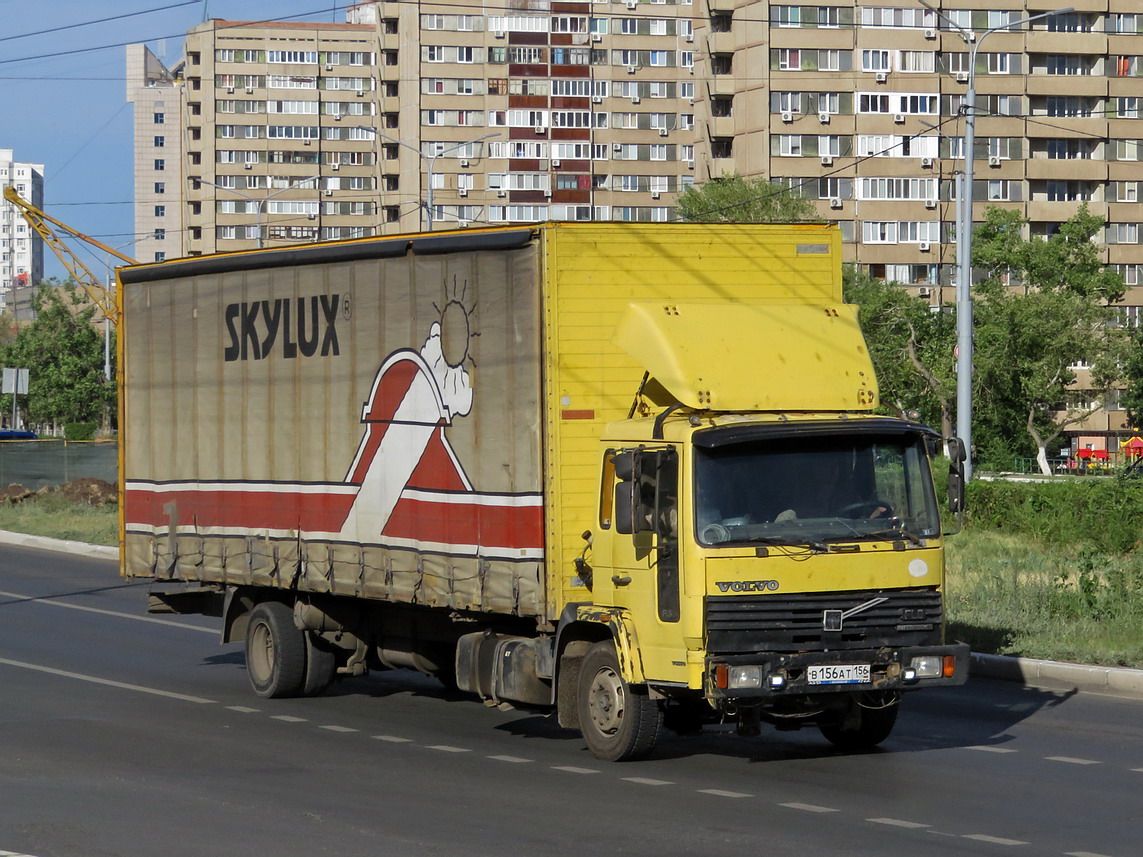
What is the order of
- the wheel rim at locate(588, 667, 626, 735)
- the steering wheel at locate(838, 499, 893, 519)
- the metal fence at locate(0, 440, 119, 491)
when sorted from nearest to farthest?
1. the steering wheel at locate(838, 499, 893, 519)
2. the wheel rim at locate(588, 667, 626, 735)
3. the metal fence at locate(0, 440, 119, 491)

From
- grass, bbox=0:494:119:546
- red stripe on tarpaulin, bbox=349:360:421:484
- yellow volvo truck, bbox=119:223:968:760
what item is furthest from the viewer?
grass, bbox=0:494:119:546

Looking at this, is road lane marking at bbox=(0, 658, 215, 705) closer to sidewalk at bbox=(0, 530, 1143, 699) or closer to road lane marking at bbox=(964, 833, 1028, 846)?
sidewalk at bbox=(0, 530, 1143, 699)

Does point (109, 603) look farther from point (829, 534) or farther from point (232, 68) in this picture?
point (232, 68)

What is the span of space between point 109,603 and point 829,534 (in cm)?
1504

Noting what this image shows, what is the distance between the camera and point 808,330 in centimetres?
1113

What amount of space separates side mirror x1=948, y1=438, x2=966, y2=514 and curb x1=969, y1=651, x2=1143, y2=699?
4402 millimetres

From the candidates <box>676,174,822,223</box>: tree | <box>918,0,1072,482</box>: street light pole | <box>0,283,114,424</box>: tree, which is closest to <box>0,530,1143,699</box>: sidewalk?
<box>918,0,1072,482</box>: street light pole

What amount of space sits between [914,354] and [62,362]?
42936 millimetres

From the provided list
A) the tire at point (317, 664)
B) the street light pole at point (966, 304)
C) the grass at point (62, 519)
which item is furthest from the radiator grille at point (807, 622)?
the grass at point (62, 519)

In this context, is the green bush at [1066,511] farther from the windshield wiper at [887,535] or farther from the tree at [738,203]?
the tree at [738,203]

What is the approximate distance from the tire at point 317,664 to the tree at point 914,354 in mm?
40076

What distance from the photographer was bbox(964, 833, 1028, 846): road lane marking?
27.8ft

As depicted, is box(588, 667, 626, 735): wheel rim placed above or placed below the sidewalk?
A: above

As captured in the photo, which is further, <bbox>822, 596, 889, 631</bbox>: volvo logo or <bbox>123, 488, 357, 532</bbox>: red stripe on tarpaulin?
<bbox>123, 488, 357, 532</bbox>: red stripe on tarpaulin
